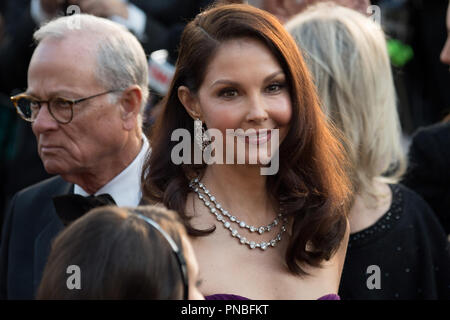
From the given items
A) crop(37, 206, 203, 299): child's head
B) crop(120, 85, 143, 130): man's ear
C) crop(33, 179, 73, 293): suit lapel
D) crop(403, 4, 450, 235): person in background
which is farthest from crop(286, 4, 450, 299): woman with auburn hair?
crop(37, 206, 203, 299): child's head

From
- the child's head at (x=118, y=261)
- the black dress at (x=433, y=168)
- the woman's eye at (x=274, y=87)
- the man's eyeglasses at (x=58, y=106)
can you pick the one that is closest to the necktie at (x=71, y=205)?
the man's eyeglasses at (x=58, y=106)

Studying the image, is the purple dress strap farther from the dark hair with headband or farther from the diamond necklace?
the dark hair with headband

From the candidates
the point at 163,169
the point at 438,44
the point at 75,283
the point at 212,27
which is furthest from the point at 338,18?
the point at 438,44

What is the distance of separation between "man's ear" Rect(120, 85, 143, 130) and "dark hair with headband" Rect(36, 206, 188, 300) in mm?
1368

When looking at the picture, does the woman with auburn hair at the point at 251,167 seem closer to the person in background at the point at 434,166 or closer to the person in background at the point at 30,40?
the person in background at the point at 434,166

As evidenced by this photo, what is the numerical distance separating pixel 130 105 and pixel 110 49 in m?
0.25

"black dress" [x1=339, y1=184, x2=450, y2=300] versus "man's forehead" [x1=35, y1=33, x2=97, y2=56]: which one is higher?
"man's forehead" [x1=35, y1=33, x2=97, y2=56]

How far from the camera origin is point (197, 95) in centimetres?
234

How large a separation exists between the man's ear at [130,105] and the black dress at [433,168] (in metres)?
1.35

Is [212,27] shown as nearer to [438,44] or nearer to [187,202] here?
[187,202]

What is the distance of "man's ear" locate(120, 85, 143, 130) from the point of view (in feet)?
9.98

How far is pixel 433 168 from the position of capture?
10.9ft

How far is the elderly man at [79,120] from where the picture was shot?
2.93 metres

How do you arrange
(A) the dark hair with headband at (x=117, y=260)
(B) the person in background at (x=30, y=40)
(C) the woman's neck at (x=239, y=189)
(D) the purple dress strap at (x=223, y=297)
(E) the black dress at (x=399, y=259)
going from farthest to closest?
(B) the person in background at (x=30, y=40)
(E) the black dress at (x=399, y=259)
(C) the woman's neck at (x=239, y=189)
(D) the purple dress strap at (x=223, y=297)
(A) the dark hair with headband at (x=117, y=260)
